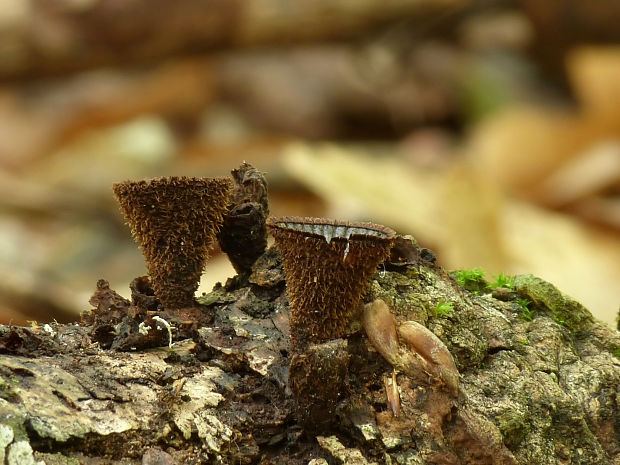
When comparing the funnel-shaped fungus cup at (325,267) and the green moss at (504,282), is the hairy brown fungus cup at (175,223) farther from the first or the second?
the green moss at (504,282)

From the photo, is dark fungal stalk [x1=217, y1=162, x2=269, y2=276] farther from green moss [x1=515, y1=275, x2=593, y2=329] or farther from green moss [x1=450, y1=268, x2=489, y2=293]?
green moss [x1=515, y1=275, x2=593, y2=329]

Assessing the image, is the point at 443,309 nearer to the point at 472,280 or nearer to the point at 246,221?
the point at 472,280

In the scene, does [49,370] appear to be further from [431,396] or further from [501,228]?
[501,228]

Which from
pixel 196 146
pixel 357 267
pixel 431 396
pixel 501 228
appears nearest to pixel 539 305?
pixel 431 396

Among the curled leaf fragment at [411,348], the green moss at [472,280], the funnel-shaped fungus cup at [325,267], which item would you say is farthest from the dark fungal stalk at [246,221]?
the green moss at [472,280]

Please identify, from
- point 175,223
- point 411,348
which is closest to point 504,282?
point 411,348

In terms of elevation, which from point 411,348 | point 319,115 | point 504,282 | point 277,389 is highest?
point 319,115
